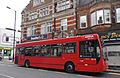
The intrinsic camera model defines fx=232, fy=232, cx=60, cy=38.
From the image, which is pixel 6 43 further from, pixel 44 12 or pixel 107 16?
pixel 107 16

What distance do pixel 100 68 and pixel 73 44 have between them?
3.34m

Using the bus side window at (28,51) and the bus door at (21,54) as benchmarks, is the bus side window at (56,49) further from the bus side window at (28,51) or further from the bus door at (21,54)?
the bus door at (21,54)

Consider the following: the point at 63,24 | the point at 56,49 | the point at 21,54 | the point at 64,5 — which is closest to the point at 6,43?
A: the point at 63,24

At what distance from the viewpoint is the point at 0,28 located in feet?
203

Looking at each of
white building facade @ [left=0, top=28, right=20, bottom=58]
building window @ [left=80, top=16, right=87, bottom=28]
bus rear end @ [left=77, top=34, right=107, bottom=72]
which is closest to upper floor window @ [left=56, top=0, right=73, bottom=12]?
building window @ [left=80, top=16, right=87, bottom=28]

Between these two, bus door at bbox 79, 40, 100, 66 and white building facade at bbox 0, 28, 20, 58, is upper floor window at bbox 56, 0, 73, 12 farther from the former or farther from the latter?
white building facade at bbox 0, 28, 20, 58

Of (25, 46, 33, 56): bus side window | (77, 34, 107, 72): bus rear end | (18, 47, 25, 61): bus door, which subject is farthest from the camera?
(18, 47, 25, 61): bus door

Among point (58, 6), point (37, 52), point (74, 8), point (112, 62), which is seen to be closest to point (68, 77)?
point (37, 52)

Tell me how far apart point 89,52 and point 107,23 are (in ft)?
31.6

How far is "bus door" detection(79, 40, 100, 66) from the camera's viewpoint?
56.6 ft

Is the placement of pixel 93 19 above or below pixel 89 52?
above

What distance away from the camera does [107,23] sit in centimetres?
2641

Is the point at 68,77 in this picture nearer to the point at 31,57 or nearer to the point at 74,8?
the point at 31,57

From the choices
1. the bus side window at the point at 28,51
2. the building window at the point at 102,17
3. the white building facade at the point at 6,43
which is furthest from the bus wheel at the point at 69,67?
the white building facade at the point at 6,43
